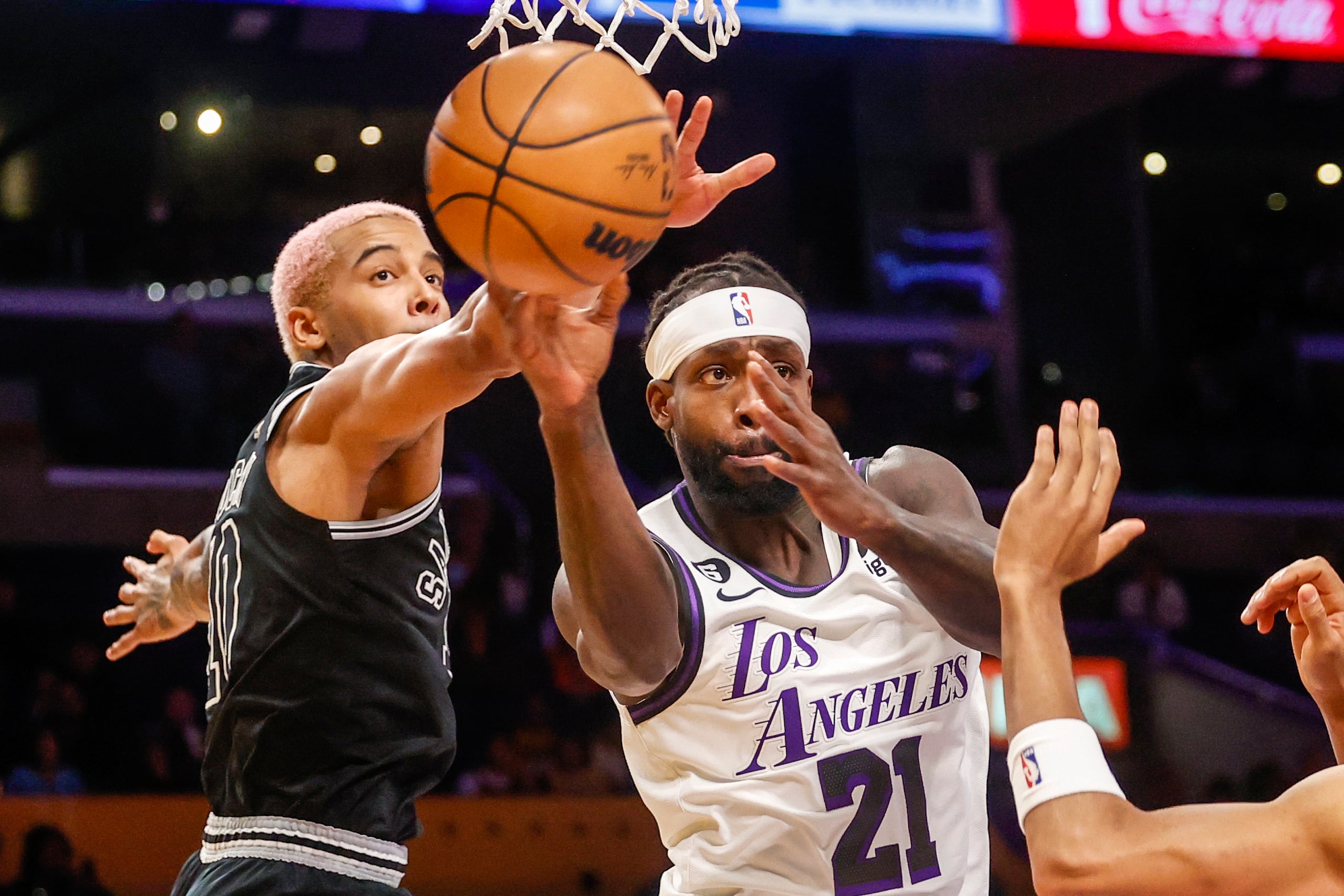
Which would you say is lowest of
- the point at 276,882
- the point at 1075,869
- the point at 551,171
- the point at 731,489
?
the point at 1075,869

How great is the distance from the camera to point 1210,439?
1303cm

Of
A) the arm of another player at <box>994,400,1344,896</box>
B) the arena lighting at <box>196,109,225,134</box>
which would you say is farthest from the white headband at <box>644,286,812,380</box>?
the arena lighting at <box>196,109,225,134</box>

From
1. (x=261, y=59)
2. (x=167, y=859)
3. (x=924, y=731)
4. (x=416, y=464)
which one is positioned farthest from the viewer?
(x=261, y=59)

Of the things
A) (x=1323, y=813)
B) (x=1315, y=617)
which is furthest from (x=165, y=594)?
(x=1323, y=813)

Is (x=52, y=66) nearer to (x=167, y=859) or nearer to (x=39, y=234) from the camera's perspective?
(x=39, y=234)

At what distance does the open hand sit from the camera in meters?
2.88

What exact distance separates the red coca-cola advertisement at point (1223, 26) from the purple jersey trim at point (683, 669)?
269 inches

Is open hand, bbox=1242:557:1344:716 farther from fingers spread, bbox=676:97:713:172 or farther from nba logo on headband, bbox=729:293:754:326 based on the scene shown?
fingers spread, bbox=676:97:713:172

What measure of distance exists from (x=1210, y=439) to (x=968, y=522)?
405 inches

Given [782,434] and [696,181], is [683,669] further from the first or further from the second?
[696,181]

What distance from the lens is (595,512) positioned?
2875 millimetres

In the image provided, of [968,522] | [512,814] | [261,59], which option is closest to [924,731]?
[968,522]

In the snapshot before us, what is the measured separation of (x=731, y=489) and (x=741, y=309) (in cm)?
45

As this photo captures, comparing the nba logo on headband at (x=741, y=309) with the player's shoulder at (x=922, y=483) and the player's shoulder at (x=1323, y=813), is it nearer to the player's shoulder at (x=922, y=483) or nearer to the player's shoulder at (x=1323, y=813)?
the player's shoulder at (x=922, y=483)
